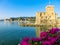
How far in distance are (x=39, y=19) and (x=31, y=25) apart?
273 inches

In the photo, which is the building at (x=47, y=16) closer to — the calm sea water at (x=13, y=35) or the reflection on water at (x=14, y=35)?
the calm sea water at (x=13, y=35)

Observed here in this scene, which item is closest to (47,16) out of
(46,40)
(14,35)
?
(14,35)

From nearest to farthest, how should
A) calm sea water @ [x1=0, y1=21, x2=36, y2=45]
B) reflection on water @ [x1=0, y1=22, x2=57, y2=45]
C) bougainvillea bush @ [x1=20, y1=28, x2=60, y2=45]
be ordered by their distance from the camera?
bougainvillea bush @ [x1=20, y1=28, x2=60, y2=45] → calm sea water @ [x1=0, y1=21, x2=36, y2=45] → reflection on water @ [x1=0, y1=22, x2=57, y2=45]

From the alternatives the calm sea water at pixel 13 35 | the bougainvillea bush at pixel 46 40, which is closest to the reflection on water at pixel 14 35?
the calm sea water at pixel 13 35

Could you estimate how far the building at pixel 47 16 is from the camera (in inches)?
2667

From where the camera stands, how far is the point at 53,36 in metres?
2.34

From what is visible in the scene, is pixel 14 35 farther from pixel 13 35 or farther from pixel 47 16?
pixel 47 16

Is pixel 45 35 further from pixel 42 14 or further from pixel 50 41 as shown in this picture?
pixel 42 14

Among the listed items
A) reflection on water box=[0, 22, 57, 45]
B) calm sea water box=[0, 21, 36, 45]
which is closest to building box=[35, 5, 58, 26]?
calm sea water box=[0, 21, 36, 45]

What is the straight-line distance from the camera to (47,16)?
6988cm

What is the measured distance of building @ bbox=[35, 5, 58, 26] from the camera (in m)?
67.8

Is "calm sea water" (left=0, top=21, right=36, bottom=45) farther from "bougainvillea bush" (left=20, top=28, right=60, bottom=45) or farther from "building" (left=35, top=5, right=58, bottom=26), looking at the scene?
"bougainvillea bush" (left=20, top=28, right=60, bottom=45)

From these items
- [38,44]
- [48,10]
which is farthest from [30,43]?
[48,10]

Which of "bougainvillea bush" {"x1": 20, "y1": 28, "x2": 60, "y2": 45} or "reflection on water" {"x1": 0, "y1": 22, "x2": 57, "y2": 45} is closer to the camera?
"bougainvillea bush" {"x1": 20, "y1": 28, "x2": 60, "y2": 45}
